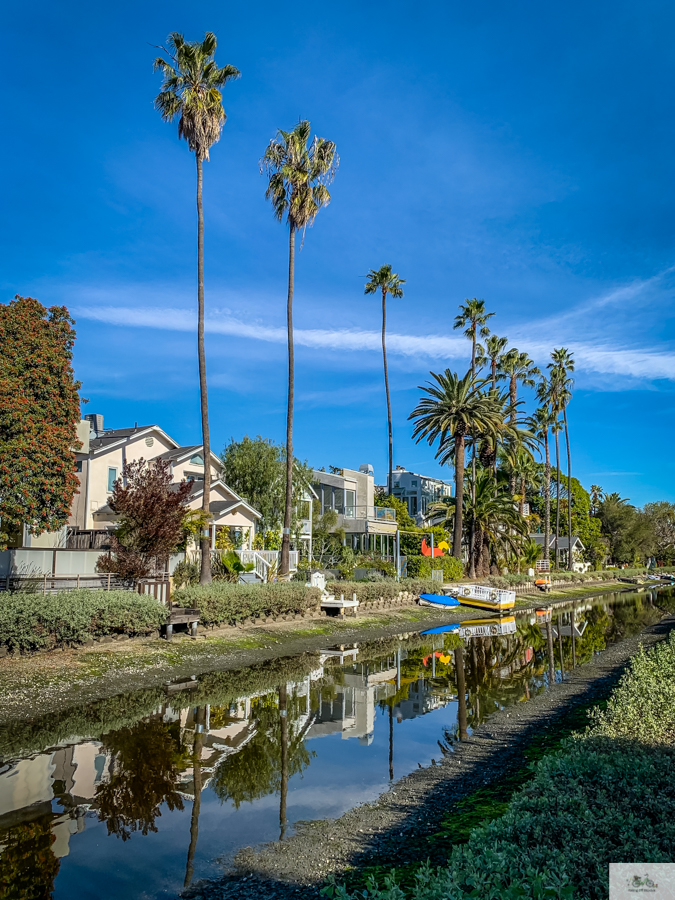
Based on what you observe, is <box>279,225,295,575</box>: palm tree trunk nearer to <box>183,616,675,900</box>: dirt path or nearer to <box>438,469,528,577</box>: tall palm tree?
<box>183,616,675,900</box>: dirt path

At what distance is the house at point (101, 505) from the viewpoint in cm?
2556

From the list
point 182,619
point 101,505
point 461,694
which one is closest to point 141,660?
point 182,619

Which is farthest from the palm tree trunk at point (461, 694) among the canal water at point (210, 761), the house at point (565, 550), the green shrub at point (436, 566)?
the house at point (565, 550)

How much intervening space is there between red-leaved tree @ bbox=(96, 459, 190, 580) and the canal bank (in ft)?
10.2

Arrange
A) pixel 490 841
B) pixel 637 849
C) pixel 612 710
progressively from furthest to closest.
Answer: pixel 612 710 < pixel 490 841 < pixel 637 849

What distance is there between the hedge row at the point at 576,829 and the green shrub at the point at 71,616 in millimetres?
12550

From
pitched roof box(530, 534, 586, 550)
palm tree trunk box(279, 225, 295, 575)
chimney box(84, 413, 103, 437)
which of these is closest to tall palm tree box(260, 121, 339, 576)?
palm tree trunk box(279, 225, 295, 575)

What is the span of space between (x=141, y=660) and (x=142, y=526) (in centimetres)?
561

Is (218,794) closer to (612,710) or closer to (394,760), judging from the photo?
(394,760)

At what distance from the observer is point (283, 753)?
41.6 feet

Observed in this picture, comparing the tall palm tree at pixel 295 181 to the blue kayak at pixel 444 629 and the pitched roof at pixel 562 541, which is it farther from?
the pitched roof at pixel 562 541

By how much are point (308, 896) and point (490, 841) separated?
2.08 meters

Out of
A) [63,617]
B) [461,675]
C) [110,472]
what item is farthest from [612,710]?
[110,472]

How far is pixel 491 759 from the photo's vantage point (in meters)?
12.3
